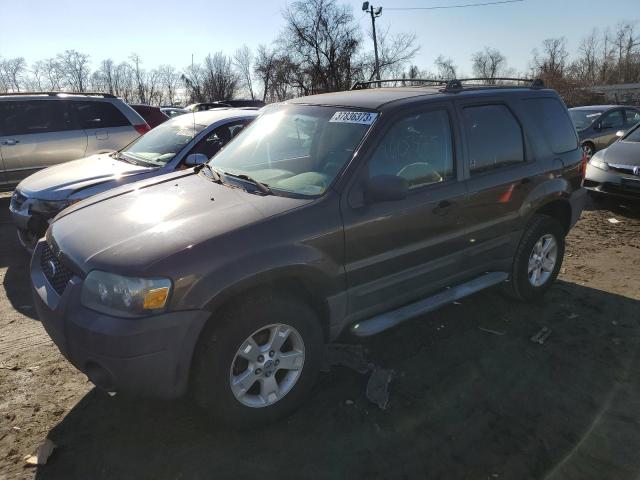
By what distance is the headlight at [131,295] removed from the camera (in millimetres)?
2369

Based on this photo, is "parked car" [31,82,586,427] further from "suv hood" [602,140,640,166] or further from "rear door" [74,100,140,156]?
"rear door" [74,100,140,156]

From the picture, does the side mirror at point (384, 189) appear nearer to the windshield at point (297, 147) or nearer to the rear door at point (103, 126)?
the windshield at point (297, 147)

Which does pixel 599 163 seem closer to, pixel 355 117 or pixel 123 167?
pixel 355 117

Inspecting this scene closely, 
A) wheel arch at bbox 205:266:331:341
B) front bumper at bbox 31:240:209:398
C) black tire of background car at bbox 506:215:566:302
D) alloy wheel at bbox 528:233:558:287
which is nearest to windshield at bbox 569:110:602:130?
alloy wheel at bbox 528:233:558:287

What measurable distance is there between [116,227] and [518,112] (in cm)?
331

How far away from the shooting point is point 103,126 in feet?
27.2

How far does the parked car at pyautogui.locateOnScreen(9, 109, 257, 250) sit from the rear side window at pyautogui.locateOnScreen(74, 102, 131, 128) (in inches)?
85.4

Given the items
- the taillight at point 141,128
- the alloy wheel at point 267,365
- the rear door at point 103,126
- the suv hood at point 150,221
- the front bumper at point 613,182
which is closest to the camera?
the suv hood at point 150,221

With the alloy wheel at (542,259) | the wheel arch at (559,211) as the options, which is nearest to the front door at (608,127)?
the wheel arch at (559,211)

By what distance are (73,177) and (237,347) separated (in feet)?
13.1

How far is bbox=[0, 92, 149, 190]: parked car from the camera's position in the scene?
803 cm

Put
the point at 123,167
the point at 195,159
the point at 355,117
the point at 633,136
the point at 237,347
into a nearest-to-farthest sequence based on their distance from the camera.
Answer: the point at 237,347, the point at 355,117, the point at 195,159, the point at 123,167, the point at 633,136

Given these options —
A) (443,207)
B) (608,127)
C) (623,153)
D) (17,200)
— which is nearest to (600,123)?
(608,127)

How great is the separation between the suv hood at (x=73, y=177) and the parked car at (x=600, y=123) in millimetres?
10682
